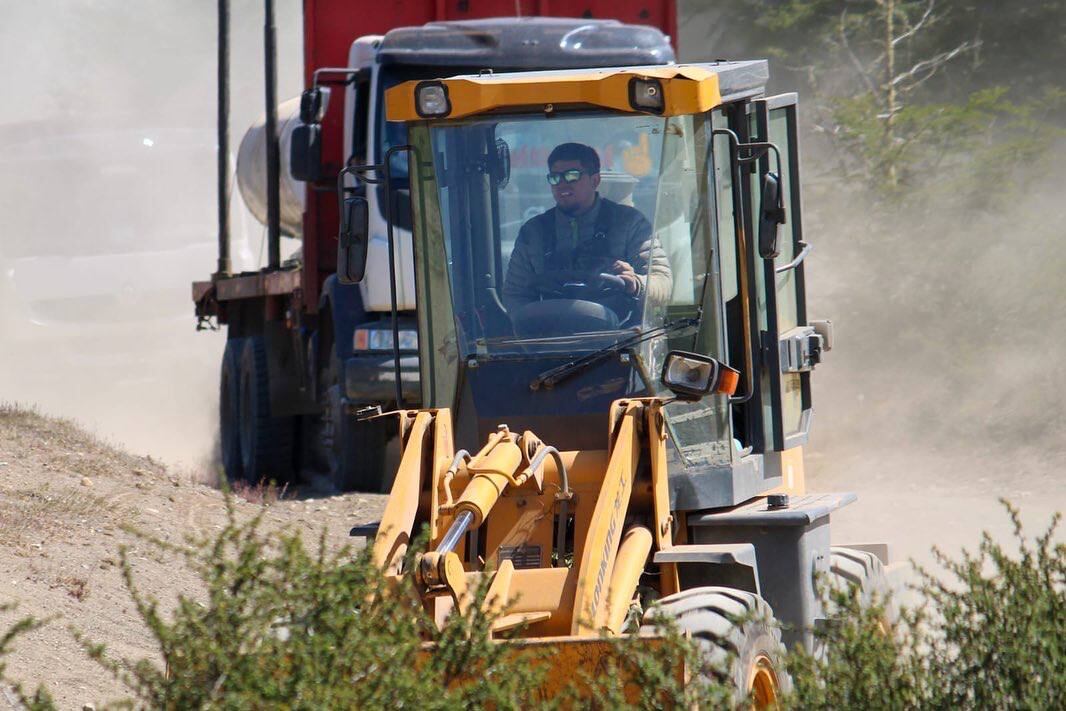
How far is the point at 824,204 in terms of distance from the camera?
1995cm

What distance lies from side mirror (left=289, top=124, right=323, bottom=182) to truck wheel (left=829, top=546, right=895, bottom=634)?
6.18 meters

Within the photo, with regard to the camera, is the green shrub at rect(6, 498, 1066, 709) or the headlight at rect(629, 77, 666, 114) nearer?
the green shrub at rect(6, 498, 1066, 709)

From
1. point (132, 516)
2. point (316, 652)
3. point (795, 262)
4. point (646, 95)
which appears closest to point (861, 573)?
point (795, 262)

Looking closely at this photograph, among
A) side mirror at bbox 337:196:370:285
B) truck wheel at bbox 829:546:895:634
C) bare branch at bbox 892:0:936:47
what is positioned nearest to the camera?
side mirror at bbox 337:196:370:285

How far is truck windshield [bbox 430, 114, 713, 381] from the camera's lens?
6.26 metres

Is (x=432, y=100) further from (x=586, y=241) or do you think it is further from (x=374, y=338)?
(x=374, y=338)

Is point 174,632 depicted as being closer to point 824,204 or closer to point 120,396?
point 120,396

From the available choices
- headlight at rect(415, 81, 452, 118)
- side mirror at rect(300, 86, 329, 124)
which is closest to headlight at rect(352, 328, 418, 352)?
side mirror at rect(300, 86, 329, 124)

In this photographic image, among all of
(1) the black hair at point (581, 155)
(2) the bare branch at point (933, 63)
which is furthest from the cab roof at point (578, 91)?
(2) the bare branch at point (933, 63)

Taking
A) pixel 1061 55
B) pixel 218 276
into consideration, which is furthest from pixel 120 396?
pixel 1061 55

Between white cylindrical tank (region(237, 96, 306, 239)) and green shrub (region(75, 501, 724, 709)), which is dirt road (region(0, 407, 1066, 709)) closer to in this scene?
green shrub (region(75, 501, 724, 709))

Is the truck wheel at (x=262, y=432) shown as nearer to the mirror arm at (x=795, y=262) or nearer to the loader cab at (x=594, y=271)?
the mirror arm at (x=795, y=262)

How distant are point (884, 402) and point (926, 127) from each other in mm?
3819

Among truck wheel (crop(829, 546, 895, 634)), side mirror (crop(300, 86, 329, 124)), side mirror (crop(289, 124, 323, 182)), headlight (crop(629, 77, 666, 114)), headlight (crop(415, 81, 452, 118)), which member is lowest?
truck wheel (crop(829, 546, 895, 634))
